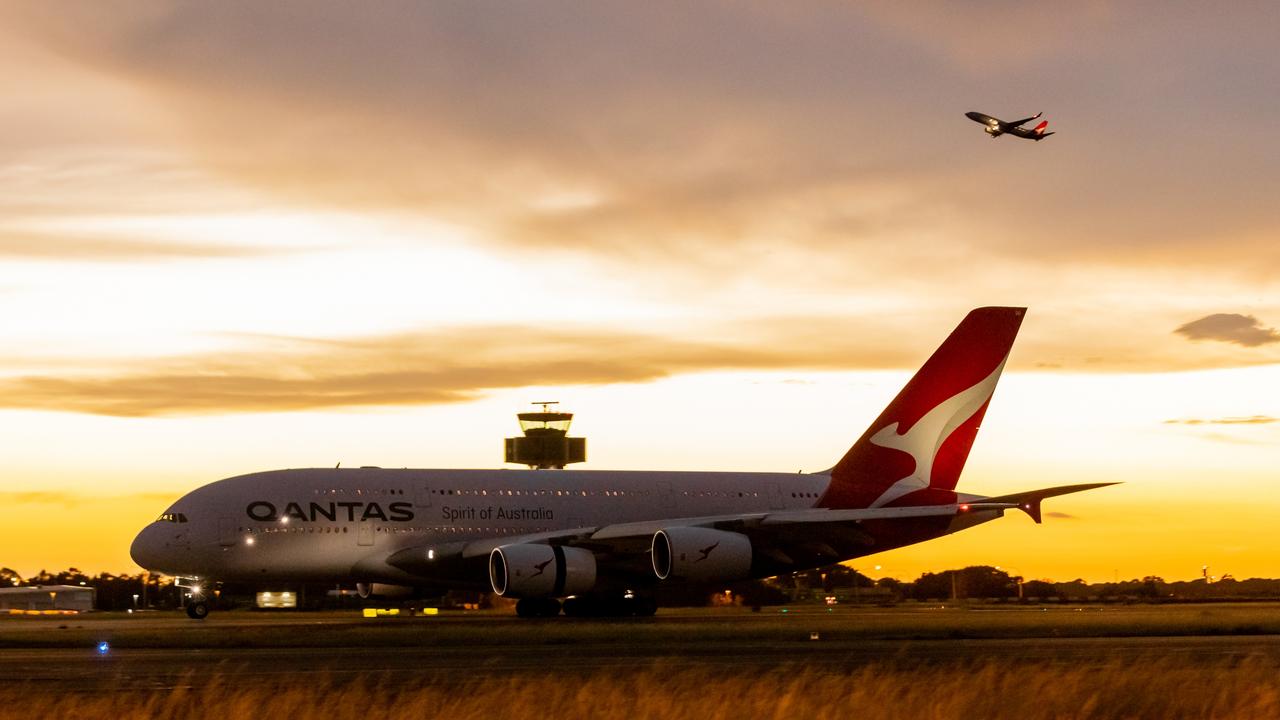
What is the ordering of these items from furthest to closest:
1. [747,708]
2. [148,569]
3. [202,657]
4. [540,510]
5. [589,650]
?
[540,510], [148,569], [589,650], [202,657], [747,708]

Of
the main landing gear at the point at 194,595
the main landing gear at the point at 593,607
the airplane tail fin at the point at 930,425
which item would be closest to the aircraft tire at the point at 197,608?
the main landing gear at the point at 194,595

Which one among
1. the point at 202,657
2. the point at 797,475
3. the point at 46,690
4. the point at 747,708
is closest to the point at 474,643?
the point at 202,657

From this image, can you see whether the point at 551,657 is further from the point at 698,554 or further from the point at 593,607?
the point at 593,607

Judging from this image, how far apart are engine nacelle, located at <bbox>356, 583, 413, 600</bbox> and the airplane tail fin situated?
46.8ft

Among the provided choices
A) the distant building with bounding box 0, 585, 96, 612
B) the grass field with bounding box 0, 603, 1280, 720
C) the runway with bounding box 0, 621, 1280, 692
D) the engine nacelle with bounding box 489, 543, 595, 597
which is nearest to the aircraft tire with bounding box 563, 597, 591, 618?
the engine nacelle with bounding box 489, 543, 595, 597

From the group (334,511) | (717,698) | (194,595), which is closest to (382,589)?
(334,511)

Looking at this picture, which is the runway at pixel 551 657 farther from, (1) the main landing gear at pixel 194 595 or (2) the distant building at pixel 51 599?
(2) the distant building at pixel 51 599

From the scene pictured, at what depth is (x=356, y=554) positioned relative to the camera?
45.7 meters

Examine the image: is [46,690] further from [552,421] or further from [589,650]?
[552,421]

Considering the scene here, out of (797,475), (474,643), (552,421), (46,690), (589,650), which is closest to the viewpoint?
(46,690)

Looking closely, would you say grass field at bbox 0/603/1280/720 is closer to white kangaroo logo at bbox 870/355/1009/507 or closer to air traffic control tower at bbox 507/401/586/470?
white kangaroo logo at bbox 870/355/1009/507

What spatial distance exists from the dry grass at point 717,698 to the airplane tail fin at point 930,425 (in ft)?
104

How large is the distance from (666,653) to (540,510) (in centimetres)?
2133

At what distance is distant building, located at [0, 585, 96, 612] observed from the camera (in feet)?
267
